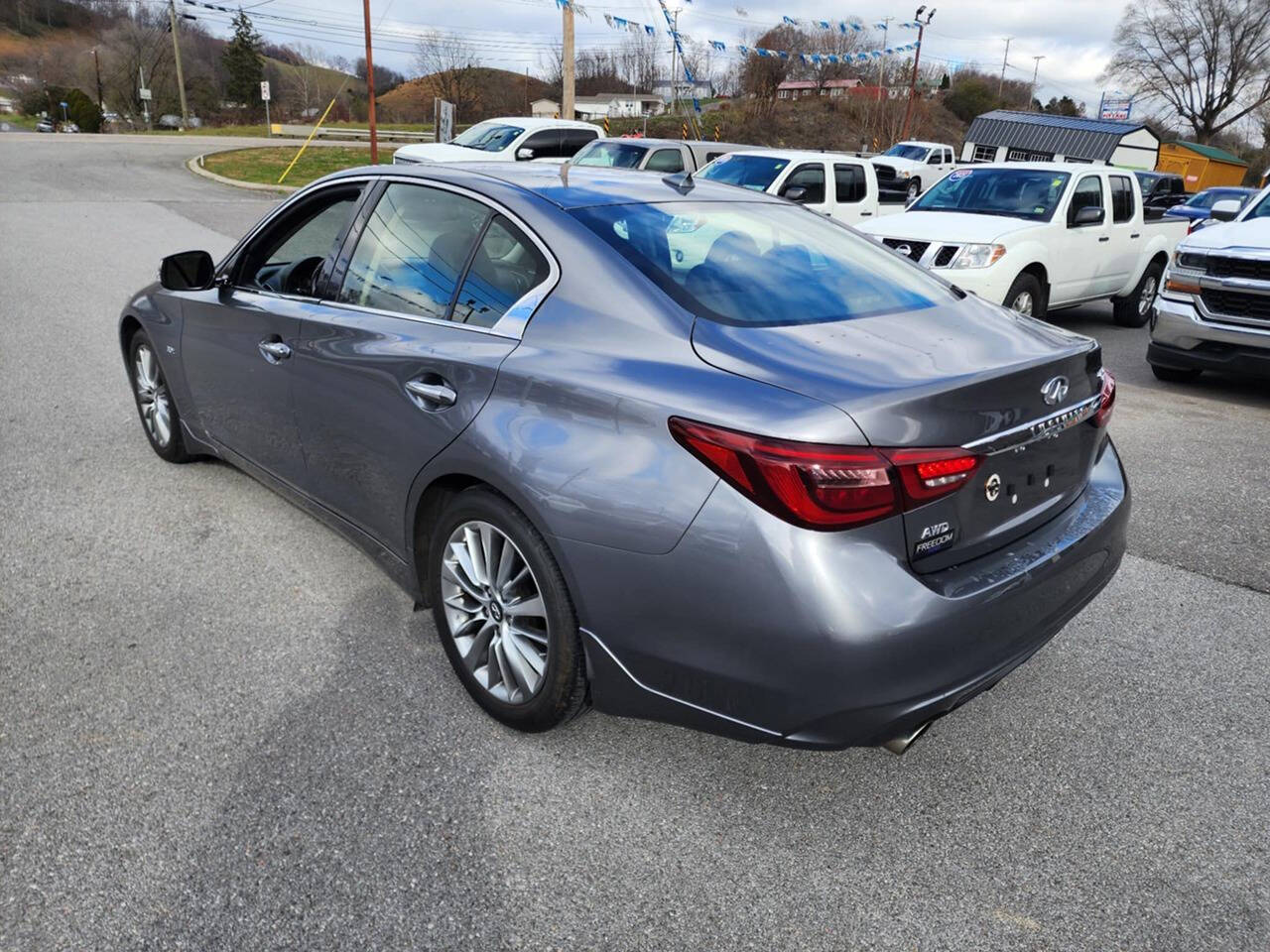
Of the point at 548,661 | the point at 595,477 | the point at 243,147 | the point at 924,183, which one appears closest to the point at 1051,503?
the point at 595,477

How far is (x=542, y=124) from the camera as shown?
1961 centimetres

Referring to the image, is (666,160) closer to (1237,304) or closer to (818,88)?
(1237,304)

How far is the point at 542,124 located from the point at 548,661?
1886 cm

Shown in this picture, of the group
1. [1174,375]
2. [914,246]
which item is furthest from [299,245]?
[1174,375]

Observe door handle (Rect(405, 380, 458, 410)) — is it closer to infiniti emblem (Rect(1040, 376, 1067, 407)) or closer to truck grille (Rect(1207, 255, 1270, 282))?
infiniti emblem (Rect(1040, 376, 1067, 407))

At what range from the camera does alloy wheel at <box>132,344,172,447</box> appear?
4797 millimetres

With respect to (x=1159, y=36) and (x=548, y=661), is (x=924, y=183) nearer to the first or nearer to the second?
(x=548, y=661)

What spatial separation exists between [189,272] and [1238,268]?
276 inches

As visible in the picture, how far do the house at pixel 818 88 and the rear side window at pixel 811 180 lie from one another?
55145mm

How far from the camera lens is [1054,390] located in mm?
2449

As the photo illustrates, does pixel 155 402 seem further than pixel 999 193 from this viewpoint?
Answer: No

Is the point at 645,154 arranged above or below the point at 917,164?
above

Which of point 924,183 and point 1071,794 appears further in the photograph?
point 924,183

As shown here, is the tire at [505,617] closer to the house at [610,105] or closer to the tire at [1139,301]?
the tire at [1139,301]
